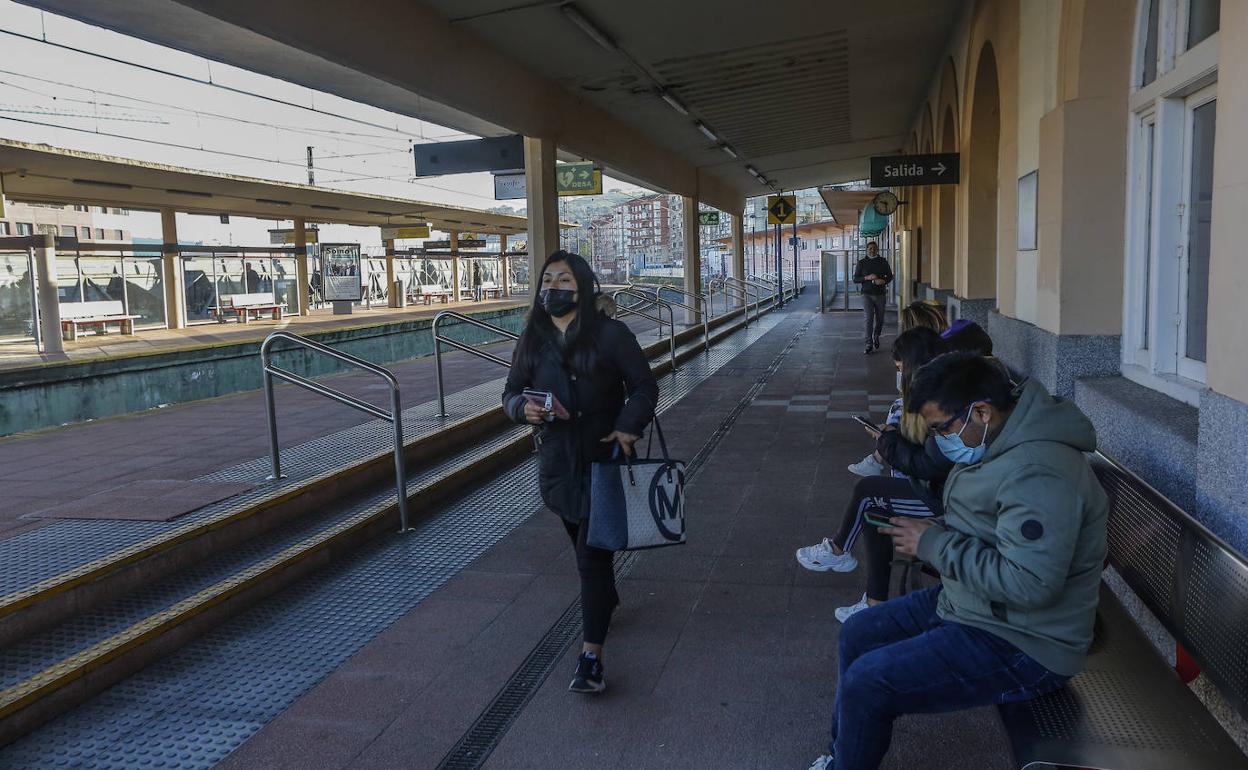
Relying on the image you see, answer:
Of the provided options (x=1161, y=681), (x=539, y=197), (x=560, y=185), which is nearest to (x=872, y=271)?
(x=560, y=185)

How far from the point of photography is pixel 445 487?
6.01 m

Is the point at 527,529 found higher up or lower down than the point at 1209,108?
lower down

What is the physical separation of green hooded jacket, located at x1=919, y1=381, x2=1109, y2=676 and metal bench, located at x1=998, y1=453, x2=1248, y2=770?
0.54 feet

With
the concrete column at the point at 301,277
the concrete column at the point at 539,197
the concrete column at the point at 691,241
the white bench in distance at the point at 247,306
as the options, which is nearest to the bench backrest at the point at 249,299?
the white bench in distance at the point at 247,306

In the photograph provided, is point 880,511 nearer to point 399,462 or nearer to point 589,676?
point 589,676

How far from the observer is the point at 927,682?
2.24 m

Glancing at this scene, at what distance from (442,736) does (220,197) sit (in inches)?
821

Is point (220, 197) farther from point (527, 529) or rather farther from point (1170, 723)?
point (1170, 723)

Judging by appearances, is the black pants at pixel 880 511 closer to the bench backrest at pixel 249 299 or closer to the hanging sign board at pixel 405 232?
the bench backrest at pixel 249 299

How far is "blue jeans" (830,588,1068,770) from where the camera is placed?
2242 millimetres

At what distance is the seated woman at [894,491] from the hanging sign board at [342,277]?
26.6 meters

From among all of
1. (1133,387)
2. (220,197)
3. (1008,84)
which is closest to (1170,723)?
(1133,387)

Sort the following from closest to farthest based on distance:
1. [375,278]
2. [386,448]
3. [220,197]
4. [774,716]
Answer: [774,716], [386,448], [220,197], [375,278]

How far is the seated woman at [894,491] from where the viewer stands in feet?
11.1
